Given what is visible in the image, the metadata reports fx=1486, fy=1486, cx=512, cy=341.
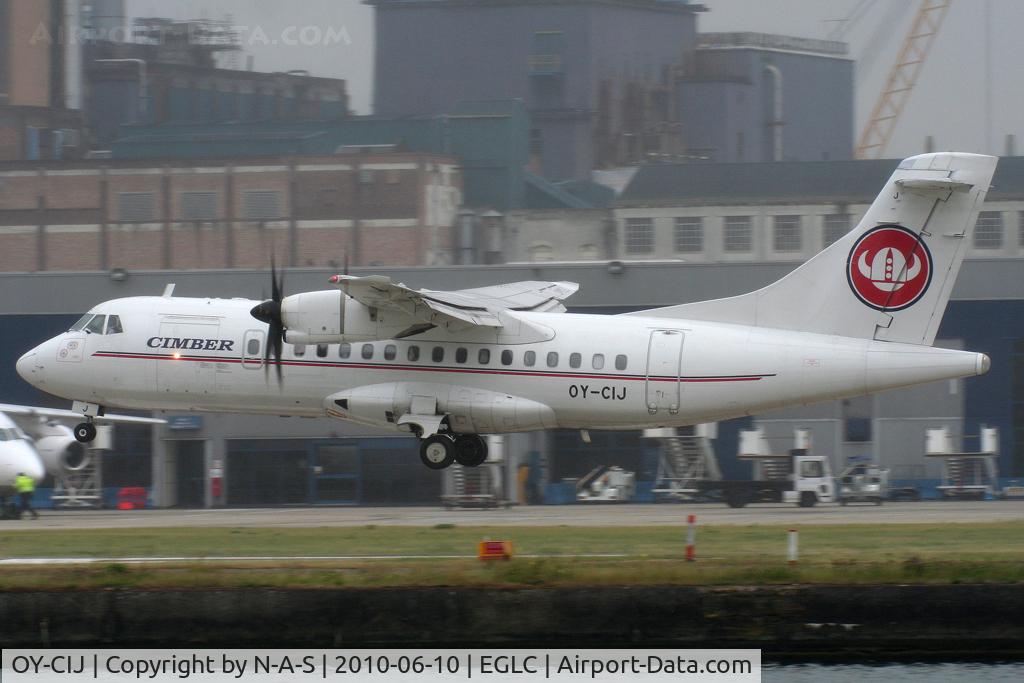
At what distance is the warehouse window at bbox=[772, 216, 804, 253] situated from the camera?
97.0 metres

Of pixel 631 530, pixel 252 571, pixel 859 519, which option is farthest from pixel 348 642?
pixel 859 519

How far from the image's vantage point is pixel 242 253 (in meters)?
98.4

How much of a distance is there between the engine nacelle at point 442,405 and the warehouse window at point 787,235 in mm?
65673

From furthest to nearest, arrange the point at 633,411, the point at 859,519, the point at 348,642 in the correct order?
the point at 859,519 → the point at 633,411 → the point at 348,642

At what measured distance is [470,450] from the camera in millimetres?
35031

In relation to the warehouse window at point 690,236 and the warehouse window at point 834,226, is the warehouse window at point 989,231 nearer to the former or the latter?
the warehouse window at point 834,226

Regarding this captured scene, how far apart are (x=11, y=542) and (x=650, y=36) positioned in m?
103

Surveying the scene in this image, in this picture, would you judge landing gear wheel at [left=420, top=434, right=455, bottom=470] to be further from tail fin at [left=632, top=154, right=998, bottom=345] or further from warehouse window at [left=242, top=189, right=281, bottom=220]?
warehouse window at [left=242, top=189, right=281, bottom=220]

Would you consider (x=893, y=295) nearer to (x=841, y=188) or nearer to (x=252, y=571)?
(x=252, y=571)

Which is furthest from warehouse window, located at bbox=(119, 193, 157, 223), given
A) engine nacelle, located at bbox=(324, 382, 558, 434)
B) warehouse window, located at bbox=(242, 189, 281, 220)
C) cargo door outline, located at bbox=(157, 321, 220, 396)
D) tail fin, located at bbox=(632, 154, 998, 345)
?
tail fin, located at bbox=(632, 154, 998, 345)

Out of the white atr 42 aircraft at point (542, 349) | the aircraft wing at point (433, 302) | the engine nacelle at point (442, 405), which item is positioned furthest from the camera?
the engine nacelle at point (442, 405)

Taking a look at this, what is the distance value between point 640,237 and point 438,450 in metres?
65.7

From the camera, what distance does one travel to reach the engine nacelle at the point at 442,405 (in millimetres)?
33625

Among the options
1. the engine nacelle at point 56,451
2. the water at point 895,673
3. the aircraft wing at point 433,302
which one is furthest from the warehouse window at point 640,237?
the water at point 895,673
